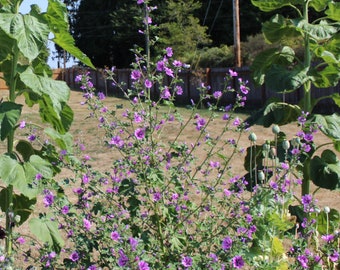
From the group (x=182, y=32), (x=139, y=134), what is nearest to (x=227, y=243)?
(x=139, y=134)

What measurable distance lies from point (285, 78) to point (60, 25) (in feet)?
4.34

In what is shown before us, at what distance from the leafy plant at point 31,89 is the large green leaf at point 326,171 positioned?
58.8 inches

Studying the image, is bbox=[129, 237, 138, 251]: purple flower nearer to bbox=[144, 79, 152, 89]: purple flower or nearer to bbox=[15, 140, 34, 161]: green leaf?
bbox=[144, 79, 152, 89]: purple flower

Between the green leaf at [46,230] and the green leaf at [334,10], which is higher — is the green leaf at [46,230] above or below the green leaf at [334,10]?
below

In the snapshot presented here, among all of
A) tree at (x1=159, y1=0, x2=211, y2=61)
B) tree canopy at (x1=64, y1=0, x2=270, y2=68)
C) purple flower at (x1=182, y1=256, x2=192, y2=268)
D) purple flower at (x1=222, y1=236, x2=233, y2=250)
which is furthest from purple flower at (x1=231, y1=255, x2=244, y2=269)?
tree canopy at (x1=64, y1=0, x2=270, y2=68)

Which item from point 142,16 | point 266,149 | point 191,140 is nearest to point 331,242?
point 266,149

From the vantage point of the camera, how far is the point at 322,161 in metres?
3.57

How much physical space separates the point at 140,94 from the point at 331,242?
1124 mm

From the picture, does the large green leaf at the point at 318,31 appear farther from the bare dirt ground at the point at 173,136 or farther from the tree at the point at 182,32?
the tree at the point at 182,32

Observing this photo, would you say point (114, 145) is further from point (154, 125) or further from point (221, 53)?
point (221, 53)

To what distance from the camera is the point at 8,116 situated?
283 centimetres

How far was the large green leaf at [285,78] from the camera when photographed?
11.2 ft

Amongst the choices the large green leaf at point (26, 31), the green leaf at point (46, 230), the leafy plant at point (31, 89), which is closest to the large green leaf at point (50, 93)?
the leafy plant at point (31, 89)

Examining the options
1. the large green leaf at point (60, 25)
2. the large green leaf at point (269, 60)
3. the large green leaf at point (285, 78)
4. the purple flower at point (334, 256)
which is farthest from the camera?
the large green leaf at point (269, 60)
